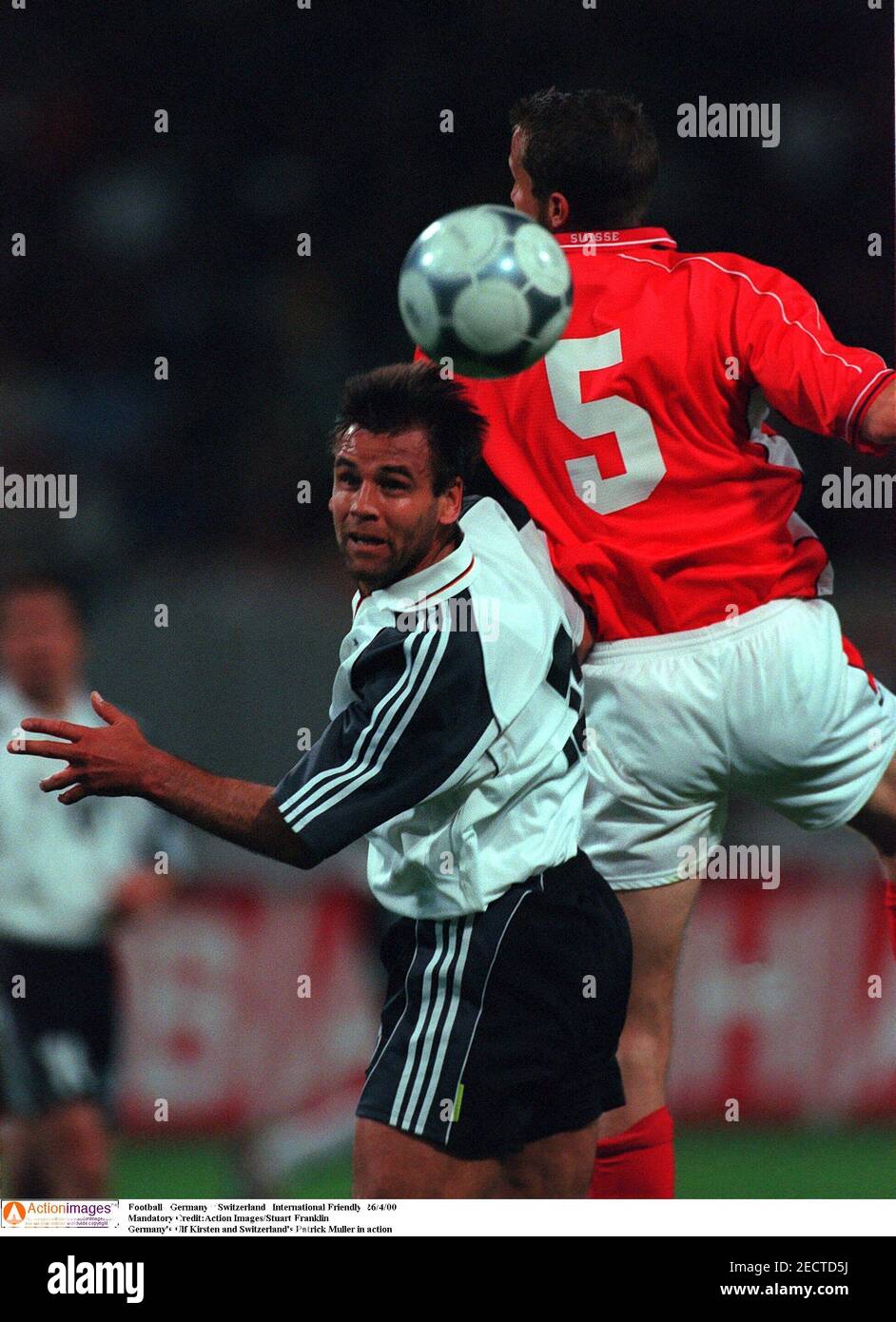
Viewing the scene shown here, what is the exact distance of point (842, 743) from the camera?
2.86 meters

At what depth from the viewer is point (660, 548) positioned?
282 centimetres

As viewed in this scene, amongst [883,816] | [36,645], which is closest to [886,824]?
[883,816]

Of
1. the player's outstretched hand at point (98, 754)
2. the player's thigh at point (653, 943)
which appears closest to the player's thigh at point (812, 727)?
the player's thigh at point (653, 943)

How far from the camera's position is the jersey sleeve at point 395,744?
245cm

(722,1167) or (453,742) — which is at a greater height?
(453,742)

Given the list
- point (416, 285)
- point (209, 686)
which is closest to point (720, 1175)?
point (209, 686)

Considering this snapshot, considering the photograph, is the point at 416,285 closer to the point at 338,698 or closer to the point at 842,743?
the point at 338,698

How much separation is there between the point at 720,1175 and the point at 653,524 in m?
2.42

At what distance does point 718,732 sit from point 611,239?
87 centimetres

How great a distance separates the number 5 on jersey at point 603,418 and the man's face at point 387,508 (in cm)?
32

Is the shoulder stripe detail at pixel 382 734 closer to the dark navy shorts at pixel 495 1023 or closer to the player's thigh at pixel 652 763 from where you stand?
the dark navy shorts at pixel 495 1023

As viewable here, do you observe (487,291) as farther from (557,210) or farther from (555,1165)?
(555,1165)

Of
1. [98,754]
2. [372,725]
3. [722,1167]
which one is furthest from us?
[722,1167]

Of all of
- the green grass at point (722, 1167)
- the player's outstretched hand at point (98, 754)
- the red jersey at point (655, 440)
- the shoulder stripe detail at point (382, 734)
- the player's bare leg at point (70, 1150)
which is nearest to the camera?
the player's outstretched hand at point (98, 754)
